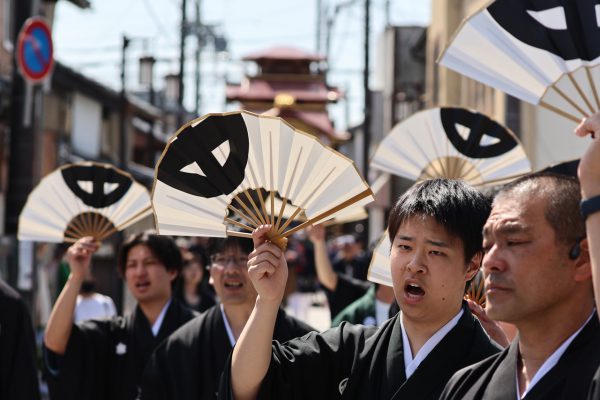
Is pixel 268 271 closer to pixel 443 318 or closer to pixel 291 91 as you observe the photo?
pixel 443 318

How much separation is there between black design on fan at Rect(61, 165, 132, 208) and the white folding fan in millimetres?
1660

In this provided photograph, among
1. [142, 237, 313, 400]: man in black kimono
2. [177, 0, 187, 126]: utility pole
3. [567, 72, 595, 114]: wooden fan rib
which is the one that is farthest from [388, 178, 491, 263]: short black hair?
[177, 0, 187, 126]: utility pole

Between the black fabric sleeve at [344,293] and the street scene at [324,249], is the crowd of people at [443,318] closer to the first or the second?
the street scene at [324,249]

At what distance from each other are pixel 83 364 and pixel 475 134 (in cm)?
261

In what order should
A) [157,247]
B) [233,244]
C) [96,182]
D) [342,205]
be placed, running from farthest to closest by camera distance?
1. [157,247]
2. [96,182]
3. [233,244]
4. [342,205]

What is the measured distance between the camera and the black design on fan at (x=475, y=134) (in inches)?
207

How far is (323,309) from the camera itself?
2267cm

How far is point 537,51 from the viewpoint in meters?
3.22

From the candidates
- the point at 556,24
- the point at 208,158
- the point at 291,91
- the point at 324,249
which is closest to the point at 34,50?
the point at 324,249

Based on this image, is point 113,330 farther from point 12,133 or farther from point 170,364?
point 12,133

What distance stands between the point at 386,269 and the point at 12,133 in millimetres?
6424

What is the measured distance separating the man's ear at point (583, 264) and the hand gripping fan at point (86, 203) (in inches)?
135

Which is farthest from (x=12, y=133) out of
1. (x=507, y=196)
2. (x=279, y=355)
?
(x=507, y=196)

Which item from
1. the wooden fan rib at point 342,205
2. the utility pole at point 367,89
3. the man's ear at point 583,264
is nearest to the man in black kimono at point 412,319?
the wooden fan rib at point 342,205
